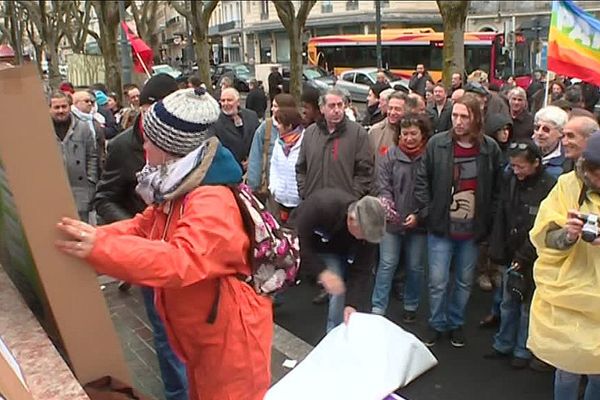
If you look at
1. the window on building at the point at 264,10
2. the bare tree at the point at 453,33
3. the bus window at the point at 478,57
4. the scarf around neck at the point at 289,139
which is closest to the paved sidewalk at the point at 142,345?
the scarf around neck at the point at 289,139

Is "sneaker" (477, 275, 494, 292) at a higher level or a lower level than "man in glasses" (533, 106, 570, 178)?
lower

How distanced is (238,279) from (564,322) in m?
1.85

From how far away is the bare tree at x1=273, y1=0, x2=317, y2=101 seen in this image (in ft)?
70.1

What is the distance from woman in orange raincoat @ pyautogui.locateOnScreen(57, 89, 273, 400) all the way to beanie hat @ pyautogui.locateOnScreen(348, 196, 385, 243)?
1109 millimetres

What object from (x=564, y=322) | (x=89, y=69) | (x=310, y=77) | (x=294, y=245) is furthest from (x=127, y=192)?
(x=310, y=77)

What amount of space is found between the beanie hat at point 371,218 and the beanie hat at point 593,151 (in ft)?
3.28

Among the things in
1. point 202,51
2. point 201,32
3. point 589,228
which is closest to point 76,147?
point 589,228

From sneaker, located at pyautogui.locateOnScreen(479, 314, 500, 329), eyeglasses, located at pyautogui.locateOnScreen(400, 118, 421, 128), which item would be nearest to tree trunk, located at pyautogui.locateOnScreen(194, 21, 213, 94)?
eyeglasses, located at pyautogui.locateOnScreen(400, 118, 421, 128)

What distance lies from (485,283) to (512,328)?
4.86 ft

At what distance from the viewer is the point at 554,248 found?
3.39 metres

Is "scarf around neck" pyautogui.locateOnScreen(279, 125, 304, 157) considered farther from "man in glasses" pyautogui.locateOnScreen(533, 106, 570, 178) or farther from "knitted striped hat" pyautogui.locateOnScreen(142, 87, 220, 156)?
"knitted striped hat" pyautogui.locateOnScreen(142, 87, 220, 156)

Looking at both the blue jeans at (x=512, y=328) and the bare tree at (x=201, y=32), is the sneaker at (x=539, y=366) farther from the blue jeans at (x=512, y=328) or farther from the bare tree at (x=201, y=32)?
the bare tree at (x=201, y=32)

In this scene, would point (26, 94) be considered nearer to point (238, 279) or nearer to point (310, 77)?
point (238, 279)

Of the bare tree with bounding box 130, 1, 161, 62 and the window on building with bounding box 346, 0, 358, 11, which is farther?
the window on building with bounding box 346, 0, 358, 11
